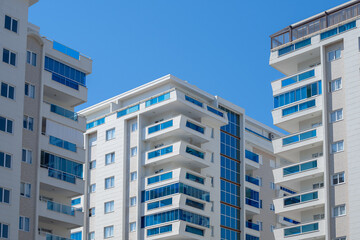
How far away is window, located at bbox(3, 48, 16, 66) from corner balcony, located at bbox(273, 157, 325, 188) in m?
28.2

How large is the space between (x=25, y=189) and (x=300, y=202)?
25.9 meters

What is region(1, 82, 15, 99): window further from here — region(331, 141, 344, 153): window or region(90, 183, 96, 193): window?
region(90, 183, 96, 193): window

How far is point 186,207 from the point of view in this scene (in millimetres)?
87375

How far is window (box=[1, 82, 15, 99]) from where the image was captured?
63500 millimetres

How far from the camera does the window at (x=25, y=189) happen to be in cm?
6394

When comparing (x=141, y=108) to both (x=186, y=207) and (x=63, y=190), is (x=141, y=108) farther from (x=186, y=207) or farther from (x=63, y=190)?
(x=63, y=190)

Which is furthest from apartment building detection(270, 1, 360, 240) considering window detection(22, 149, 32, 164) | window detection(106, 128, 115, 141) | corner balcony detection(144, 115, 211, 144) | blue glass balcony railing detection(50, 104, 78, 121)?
window detection(106, 128, 115, 141)

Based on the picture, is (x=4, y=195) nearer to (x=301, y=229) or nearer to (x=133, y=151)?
(x=301, y=229)

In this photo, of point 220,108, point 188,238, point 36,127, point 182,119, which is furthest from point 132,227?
point 36,127

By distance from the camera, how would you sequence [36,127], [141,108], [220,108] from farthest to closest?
[220,108]
[141,108]
[36,127]

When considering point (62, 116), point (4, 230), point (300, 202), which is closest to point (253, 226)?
point (300, 202)

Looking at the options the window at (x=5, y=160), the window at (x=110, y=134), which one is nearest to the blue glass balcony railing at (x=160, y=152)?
the window at (x=110, y=134)

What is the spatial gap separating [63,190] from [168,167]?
2351 centimetres

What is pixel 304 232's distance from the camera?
7012cm
